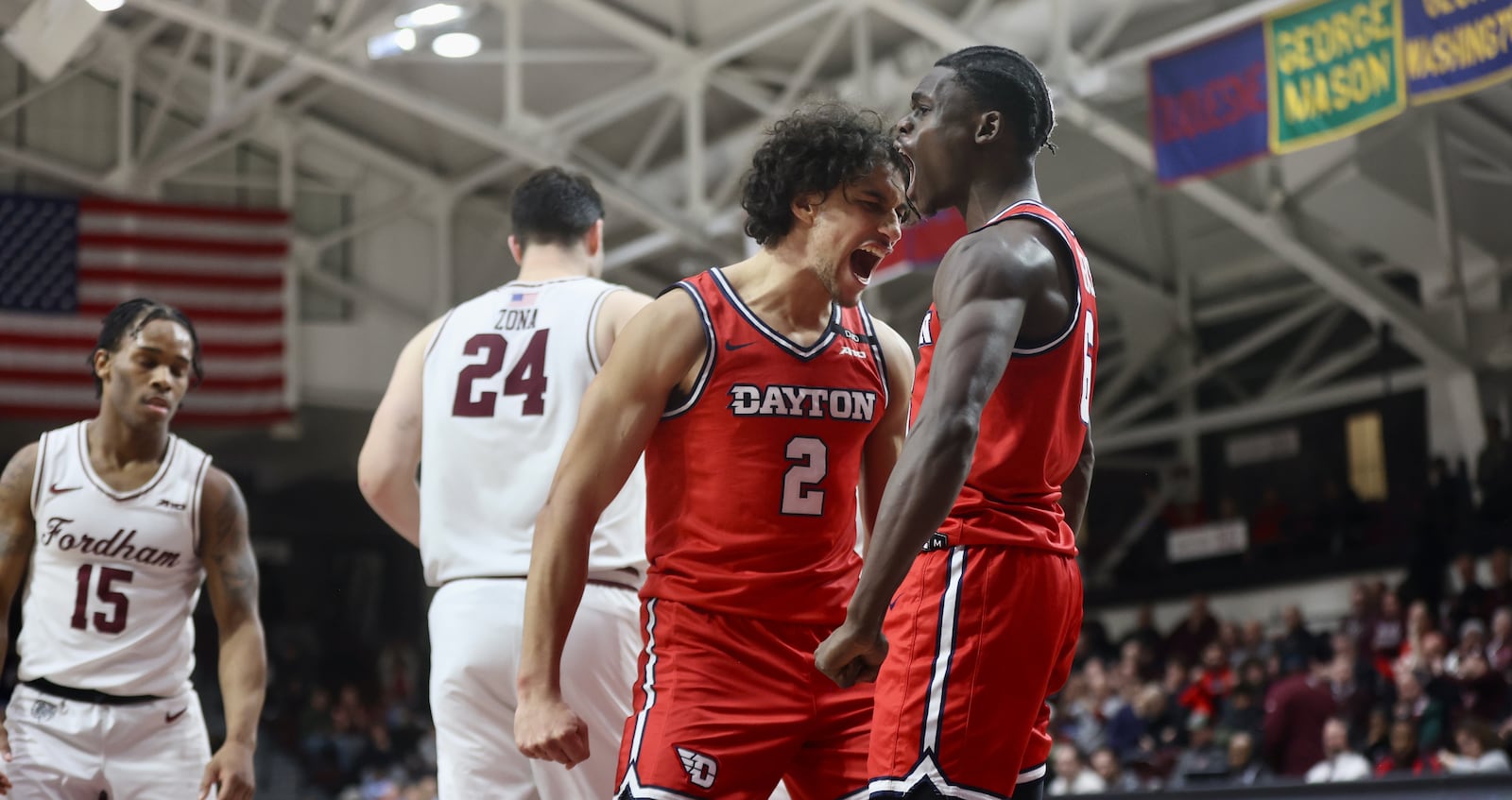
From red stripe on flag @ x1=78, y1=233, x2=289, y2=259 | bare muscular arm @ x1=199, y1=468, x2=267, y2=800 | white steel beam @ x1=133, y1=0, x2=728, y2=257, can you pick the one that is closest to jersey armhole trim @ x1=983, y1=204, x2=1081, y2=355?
bare muscular arm @ x1=199, y1=468, x2=267, y2=800

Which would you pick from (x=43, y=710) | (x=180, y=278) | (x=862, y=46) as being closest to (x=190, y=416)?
(x=180, y=278)

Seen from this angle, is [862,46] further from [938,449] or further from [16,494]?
[938,449]

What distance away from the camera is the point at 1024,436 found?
120 inches

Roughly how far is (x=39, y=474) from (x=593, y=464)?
2.41 m

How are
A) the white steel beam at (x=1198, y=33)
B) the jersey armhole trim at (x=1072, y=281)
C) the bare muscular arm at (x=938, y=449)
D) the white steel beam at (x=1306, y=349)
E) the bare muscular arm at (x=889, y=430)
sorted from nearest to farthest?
the bare muscular arm at (x=938, y=449)
the jersey armhole trim at (x=1072, y=281)
the bare muscular arm at (x=889, y=430)
the white steel beam at (x=1198, y=33)
the white steel beam at (x=1306, y=349)

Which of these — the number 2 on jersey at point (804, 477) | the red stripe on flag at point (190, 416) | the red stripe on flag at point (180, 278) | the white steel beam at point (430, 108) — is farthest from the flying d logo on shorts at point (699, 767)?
the red stripe on flag at point (180, 278)

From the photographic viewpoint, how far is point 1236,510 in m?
19.2

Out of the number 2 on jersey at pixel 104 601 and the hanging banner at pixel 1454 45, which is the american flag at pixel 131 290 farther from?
the number 2 on jersey at pixel 104 601

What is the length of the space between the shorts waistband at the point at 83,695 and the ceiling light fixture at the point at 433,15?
9414mm

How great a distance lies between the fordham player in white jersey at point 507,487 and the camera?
12.8 feet

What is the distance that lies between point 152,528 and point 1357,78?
854cm

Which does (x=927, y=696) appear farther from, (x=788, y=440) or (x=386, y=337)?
(x=386, y=337)

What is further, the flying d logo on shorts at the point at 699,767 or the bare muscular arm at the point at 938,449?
the flying d logo on shorts at the point at 699,767

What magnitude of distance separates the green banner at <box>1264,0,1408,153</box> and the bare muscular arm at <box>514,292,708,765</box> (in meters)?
8.41
